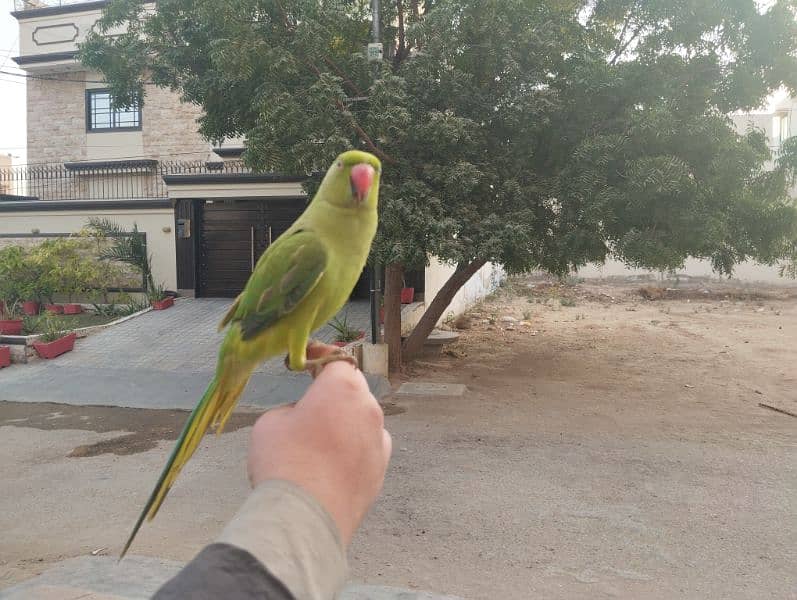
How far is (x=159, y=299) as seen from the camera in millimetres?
14797

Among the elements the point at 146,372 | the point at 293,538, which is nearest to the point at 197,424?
the point at 293,538

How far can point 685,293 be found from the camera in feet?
80.5

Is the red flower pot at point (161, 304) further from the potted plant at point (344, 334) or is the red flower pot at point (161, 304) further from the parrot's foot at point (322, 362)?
the parrot's foot at point (322, 362)

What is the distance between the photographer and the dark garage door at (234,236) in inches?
594

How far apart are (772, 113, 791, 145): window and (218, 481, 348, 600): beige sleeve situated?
33.4m

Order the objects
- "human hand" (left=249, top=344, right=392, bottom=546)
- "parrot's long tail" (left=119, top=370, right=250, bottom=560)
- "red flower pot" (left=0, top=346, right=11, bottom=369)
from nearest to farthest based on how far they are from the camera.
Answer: "human hand" (left=249, top=344, right=392, bottom=546) → "parrot's long tail" (left=119, top=370, right=250, bottom=560) → "red flower pot" (left=0, top=346, right=11, bottom=369)

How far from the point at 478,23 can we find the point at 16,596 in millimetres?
8219

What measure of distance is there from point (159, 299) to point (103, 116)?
36.4 ft

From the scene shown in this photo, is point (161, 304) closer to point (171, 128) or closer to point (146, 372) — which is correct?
point (146, 372)

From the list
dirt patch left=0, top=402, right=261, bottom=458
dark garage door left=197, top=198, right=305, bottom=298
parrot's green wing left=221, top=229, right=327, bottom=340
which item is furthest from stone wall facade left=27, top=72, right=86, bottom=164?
parrot's green wing left=221, top=229, right=327, bottom=340

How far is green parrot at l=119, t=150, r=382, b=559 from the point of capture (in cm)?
147

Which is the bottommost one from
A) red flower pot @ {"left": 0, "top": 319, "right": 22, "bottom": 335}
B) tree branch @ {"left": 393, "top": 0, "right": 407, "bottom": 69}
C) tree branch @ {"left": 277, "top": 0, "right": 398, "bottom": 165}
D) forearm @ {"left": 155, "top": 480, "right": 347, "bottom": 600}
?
red flower pot @ {"left": 0, "top": 319, "right": 22, "bottom": 335}

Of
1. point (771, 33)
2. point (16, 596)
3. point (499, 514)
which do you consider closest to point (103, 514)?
point (16, 596)

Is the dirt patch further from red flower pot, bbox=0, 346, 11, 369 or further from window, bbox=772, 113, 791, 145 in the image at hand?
window, bbox=772, 113, 791, 145
